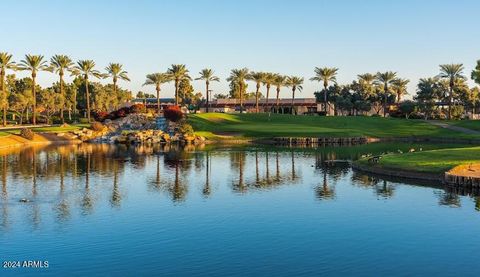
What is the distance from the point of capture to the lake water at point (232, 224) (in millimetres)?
27703

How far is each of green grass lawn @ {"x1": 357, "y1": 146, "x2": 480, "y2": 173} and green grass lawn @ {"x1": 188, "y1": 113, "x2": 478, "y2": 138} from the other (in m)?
59.3

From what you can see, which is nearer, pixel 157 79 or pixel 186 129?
pixel 186 129

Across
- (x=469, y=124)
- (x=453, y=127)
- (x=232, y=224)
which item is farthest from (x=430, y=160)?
(x=469, y=124)

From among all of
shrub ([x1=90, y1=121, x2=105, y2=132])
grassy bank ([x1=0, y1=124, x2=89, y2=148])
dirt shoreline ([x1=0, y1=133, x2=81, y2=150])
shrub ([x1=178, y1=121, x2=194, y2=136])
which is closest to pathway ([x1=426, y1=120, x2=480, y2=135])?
shrub ([x1=178, y1=121, x2=194, y2=136])

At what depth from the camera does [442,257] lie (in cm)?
2919

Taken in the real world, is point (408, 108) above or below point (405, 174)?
above

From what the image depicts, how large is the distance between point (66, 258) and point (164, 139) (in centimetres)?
10182

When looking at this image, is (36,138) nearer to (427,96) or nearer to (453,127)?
(453,127)

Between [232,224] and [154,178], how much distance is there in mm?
26490

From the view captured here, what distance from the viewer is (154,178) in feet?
202

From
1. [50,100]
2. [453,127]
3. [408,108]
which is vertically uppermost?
[50,100]

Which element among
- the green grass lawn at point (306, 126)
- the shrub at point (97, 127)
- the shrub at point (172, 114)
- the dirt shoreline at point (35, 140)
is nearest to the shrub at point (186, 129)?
the green grass lawn at point (306, 126)

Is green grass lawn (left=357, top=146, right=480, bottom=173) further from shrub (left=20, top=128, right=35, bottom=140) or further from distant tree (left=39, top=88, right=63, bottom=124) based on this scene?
distant tree (left=39, top=88, right=63, bottom=124)

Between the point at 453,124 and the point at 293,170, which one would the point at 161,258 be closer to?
the point at 293,170
